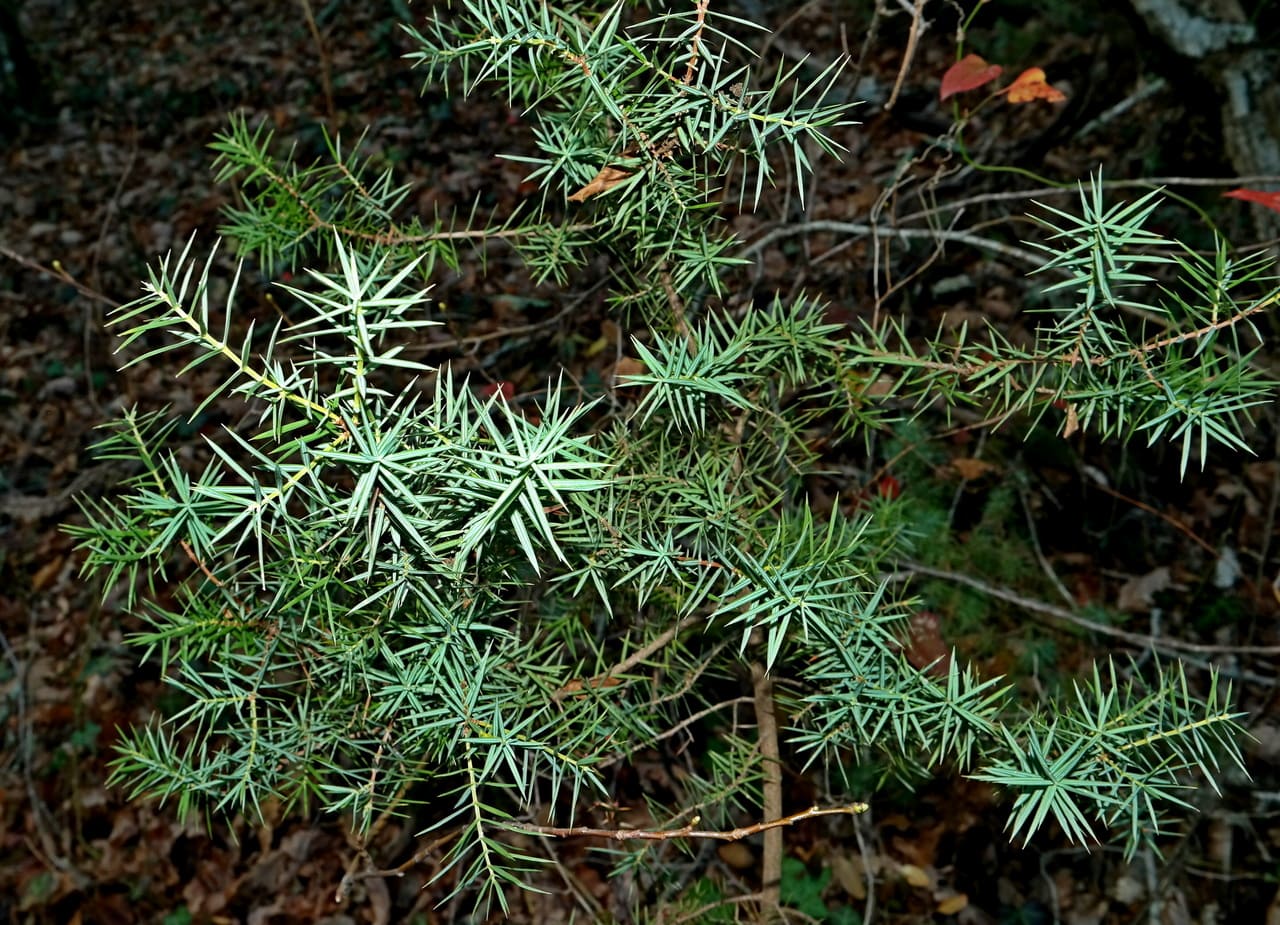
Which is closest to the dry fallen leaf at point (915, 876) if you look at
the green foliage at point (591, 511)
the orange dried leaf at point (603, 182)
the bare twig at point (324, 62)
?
the green foliage at point (591, 511)

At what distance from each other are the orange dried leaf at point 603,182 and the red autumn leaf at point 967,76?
4.25 feet

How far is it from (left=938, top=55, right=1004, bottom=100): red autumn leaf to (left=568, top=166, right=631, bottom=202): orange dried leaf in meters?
1.29

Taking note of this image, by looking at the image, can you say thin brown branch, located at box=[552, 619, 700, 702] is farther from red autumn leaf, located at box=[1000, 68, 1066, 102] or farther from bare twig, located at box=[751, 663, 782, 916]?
red autumn leaf, located at box=[1000, 68, 1066, 102]

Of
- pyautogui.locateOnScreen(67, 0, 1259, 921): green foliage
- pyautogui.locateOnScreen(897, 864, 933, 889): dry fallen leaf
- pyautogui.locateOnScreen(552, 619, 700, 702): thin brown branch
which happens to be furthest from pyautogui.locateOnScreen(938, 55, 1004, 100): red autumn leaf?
pyautogui.locateOnScreen(897, 864, 933, 889): dry fallen leaf

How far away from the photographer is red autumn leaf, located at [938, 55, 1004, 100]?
1939 millimetres

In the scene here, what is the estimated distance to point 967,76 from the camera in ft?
6.49

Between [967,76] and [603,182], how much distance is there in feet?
4.69

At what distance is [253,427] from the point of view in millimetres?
3160

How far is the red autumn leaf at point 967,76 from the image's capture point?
6.36ft

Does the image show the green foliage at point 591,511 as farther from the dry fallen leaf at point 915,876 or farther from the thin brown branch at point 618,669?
the dry fallen leaf at point 915,876

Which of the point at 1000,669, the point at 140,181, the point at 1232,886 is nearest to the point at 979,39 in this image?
the point at 1000,669

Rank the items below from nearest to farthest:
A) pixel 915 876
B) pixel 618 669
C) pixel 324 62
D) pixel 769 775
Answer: pixel 618 669 → pixel 769 775 → pixel 915 876 → pixel 324 62

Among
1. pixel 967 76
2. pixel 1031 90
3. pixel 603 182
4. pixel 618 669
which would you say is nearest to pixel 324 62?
pixel 967 76

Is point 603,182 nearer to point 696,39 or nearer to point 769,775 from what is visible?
point 696,39
